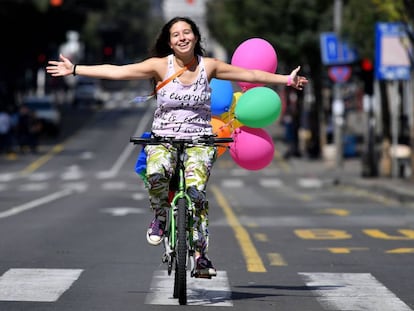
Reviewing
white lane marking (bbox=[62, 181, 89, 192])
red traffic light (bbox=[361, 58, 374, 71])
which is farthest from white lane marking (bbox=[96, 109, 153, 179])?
red traffic light (bbox=[361, 58, 374, 71])

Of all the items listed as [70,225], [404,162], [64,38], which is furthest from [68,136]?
[70,225]

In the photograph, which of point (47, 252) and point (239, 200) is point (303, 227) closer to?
point (47, 252)

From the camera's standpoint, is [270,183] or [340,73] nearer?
[270,183]

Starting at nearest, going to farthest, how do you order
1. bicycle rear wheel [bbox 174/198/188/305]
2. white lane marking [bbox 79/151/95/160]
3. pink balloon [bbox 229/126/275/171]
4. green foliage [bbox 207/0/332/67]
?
bicycle rear wheel [bbox 174/198/188/305] < pink balloon [bbox 229/126/275/171] < white lane marking [bbox 79/151/95/160] < green foliage [bbox 207/0/332/67]

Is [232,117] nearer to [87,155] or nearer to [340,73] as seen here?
[340,73]

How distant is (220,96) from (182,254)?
6.27 ft

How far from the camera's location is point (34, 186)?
38312 mm

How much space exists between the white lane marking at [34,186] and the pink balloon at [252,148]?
Answer: 25.6m

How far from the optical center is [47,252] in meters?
13.6

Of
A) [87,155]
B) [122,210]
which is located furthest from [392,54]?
[87,155]

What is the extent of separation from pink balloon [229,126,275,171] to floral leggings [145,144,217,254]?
77 centimetres

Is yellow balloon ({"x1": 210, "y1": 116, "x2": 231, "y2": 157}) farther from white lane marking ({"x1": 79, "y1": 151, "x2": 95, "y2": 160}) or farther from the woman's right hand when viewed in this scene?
white lane marking ({"x1": 79, "y1": 151, "x2": 95, "y2": 160})

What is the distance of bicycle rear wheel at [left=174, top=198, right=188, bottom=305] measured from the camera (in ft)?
30.2

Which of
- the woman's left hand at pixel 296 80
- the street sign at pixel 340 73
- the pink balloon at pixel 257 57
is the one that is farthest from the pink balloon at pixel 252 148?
the street sign at pixel 340 73
